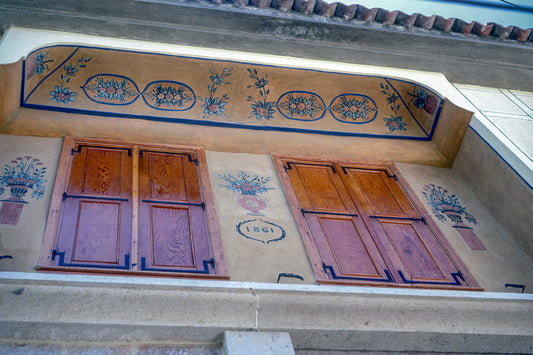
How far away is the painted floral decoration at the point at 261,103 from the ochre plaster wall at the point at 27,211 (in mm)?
1476

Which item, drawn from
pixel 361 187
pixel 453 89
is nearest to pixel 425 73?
pixel 453 89

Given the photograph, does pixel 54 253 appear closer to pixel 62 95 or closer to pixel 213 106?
pixel 62 95

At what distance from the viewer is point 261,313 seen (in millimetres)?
2912

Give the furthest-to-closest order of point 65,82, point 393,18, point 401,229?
point 393,18
point 65,82
point 401,229

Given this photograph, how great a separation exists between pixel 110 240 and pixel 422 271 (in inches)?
70.9

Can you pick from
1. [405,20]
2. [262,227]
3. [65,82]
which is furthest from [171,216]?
[405,20]

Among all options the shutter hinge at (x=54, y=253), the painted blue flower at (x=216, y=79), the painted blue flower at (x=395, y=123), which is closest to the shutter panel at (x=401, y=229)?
the painted blue flower at (x=395, y=123)

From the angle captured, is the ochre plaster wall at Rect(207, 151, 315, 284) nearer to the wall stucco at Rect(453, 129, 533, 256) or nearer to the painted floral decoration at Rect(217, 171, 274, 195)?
the painted floral decoration at Rect(217, 171, 274, 195)

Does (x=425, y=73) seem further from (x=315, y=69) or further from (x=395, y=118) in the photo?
(x=315, y=69)

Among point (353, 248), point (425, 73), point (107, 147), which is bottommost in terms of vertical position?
point (353, 248)

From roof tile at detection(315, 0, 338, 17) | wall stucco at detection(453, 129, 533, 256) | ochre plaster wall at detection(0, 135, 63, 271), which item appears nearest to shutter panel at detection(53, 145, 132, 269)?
ochre plaster wall at detection(0, 135, 63, 271)

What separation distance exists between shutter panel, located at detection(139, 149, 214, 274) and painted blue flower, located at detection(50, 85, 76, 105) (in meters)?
0.74

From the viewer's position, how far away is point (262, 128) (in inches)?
185

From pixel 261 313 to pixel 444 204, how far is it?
6.28 feet
